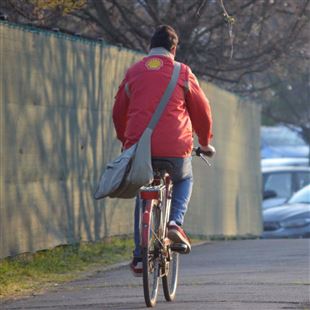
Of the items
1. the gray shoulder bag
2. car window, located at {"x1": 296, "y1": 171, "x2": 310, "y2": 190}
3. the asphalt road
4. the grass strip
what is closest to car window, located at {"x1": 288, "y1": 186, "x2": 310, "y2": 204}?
car window, located at {"x1": 296, "y1": 171, "x2": 310, "y2": 190}

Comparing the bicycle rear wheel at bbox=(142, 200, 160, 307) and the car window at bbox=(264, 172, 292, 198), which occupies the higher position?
the bicycle rear wheel at bbox=(142, 200, 160, 307)

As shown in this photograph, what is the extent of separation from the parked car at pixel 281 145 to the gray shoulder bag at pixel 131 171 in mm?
30929

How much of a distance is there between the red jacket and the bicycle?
0.17m

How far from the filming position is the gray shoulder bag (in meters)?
7.22

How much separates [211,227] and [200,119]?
8.61 m

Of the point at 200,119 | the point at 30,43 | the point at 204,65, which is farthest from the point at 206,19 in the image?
the point at 200,119

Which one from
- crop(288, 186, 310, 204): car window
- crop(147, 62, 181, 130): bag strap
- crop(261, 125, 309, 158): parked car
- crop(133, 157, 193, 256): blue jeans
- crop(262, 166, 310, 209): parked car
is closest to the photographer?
crop(147, 62, 181, 130): bag strap

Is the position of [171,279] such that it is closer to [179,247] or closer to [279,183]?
[179,247]

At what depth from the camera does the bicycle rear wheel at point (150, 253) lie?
725cm

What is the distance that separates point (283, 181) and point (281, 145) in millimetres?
16337

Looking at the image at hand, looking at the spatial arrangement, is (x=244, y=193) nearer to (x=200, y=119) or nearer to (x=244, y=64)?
(x=244, y=64)

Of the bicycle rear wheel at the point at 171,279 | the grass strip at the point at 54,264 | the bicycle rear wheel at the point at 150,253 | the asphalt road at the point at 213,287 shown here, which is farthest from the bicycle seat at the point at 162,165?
the grass strip at the point at 54,264

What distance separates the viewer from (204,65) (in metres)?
15.4

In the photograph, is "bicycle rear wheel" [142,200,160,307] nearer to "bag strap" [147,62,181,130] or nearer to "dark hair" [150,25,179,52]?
"bag strap" [147,62,181,130]
